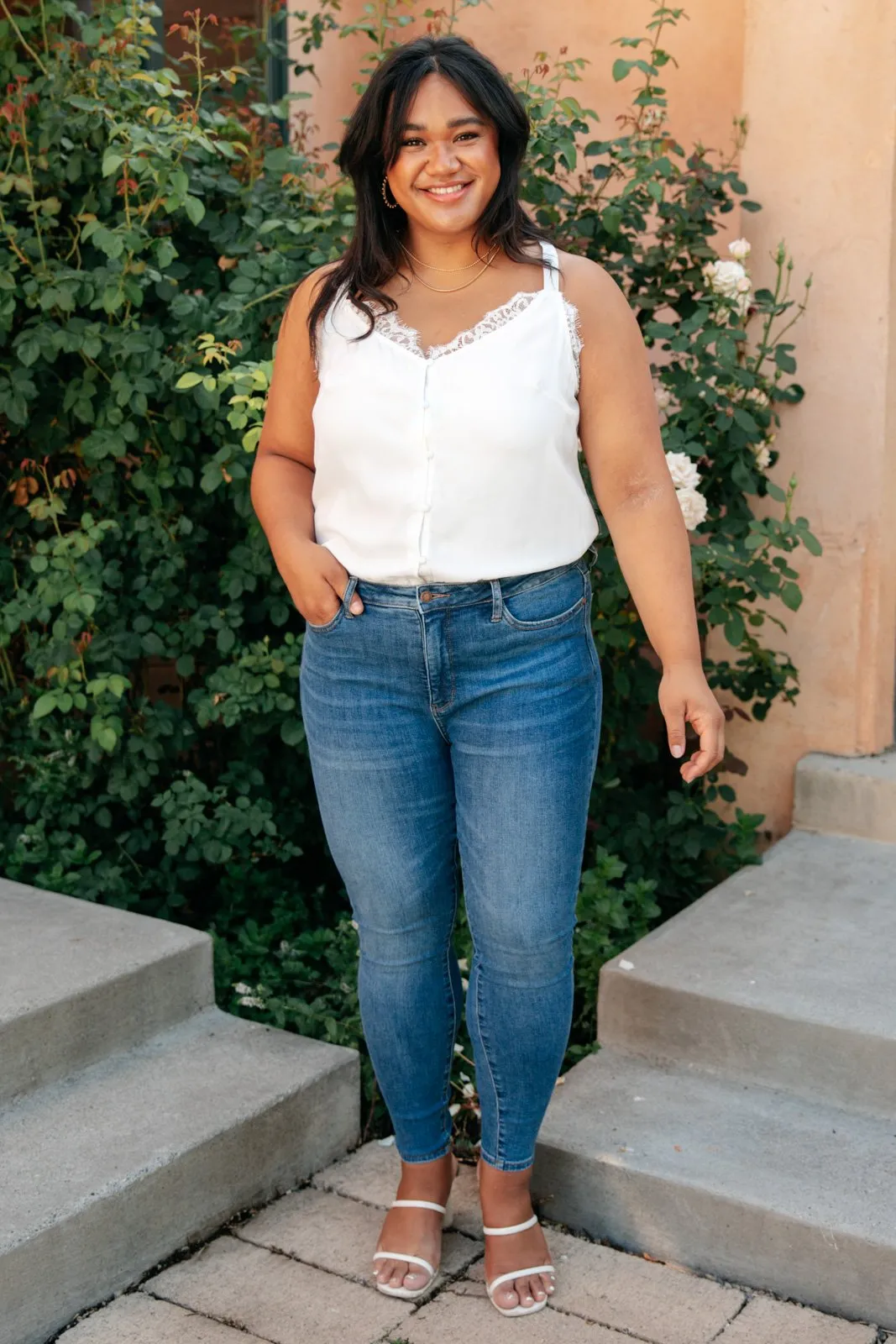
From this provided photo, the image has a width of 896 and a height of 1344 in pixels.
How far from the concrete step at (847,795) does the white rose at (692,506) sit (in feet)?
2.83

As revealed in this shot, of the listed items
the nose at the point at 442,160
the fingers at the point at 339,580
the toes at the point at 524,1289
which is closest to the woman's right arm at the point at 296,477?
the fingers at the point at 339,580

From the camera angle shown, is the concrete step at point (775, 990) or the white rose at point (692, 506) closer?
the concrete step at point (775, 990)

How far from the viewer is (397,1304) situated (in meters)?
2.48

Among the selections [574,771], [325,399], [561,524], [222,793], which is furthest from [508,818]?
[222,793]

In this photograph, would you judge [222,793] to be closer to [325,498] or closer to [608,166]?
[325,498]

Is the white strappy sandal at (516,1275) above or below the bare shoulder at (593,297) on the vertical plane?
below

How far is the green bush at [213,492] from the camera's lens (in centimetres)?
345

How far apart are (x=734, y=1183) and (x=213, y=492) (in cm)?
213

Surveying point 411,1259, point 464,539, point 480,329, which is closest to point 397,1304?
point 411,1259

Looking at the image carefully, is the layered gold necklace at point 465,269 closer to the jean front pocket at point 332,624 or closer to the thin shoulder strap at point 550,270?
the thin shoulder strap at point 550,270

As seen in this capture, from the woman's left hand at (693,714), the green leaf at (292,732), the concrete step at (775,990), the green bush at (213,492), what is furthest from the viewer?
the green leaf at (292,732)

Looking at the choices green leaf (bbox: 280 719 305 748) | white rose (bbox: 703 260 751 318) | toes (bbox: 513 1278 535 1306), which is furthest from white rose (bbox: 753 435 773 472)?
toes (bbox: 513 1278 535 1306)

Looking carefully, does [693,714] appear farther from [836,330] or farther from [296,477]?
[836,330]

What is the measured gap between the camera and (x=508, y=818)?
7.42ft
